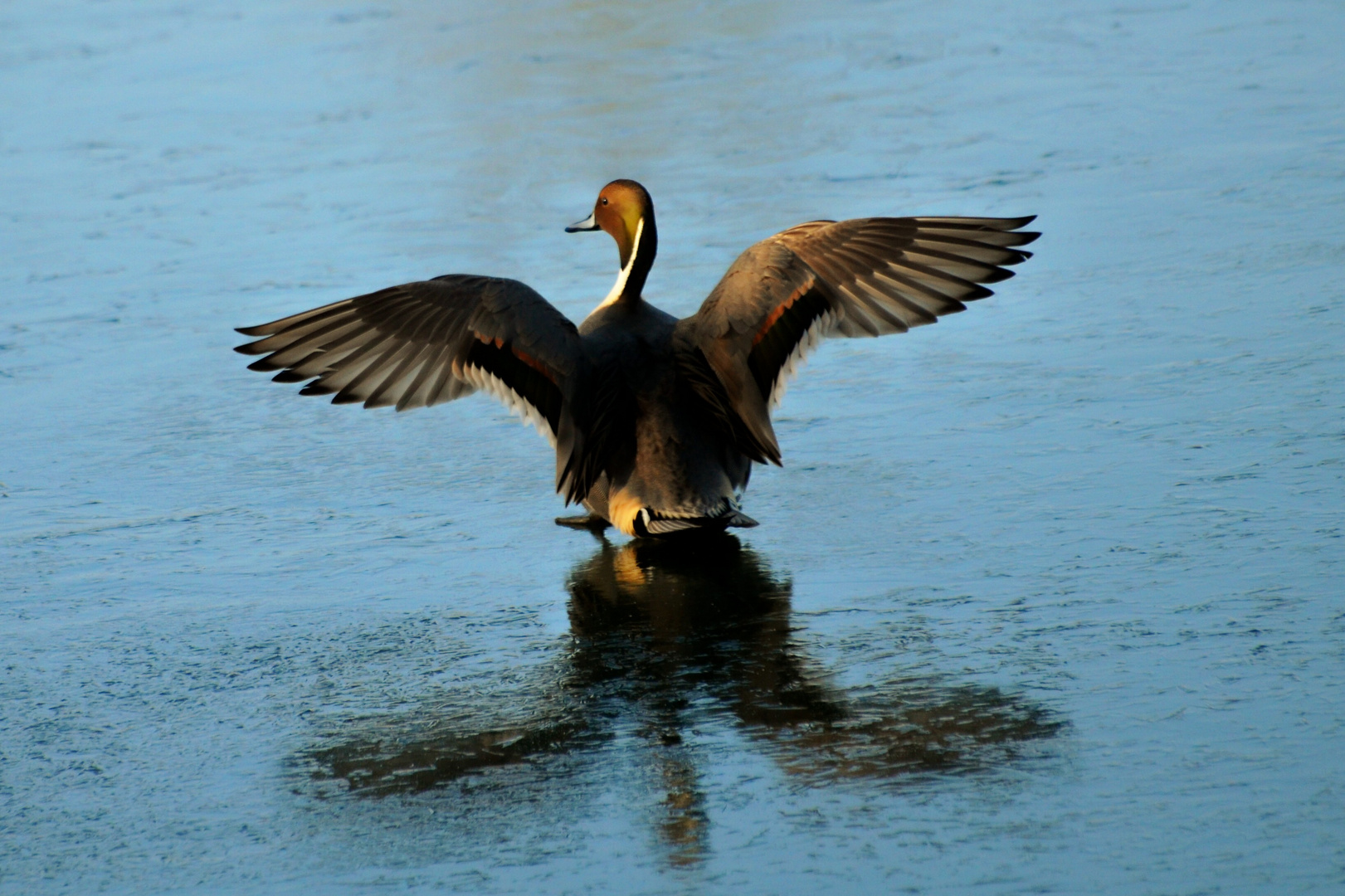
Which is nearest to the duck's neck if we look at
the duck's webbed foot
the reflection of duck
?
the duck's webbed foot

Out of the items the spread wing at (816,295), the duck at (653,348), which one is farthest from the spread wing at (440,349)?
the spread wing at (816,295)

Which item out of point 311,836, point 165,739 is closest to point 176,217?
point 165,739

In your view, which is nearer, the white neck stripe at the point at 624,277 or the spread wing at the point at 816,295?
the spread wing at the point at 816,295

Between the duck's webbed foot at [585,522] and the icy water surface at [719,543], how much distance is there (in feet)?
0.29

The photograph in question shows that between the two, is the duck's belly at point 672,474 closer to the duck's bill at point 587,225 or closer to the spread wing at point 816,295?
the spread wing at point 816,295

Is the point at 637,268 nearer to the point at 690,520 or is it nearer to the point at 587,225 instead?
the point at 587,225

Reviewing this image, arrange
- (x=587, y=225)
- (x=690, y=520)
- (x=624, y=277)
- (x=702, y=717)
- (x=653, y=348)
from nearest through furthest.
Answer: (x=702, y=717), (x=690, y=520), (x=653, y=348), (x=624, y=277), (x=587, y=225)

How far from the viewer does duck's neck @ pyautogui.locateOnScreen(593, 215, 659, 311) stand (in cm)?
535

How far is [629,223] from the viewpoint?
5738 mm

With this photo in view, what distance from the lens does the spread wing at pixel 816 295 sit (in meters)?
4.90

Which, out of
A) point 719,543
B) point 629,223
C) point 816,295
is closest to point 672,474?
point 719,543

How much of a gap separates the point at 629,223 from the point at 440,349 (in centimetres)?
98

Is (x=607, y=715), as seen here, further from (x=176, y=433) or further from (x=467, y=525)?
(x=176, y=433)

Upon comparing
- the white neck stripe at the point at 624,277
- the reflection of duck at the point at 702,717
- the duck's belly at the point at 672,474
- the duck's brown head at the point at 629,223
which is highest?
the duck's brown head at the point at 629,223
